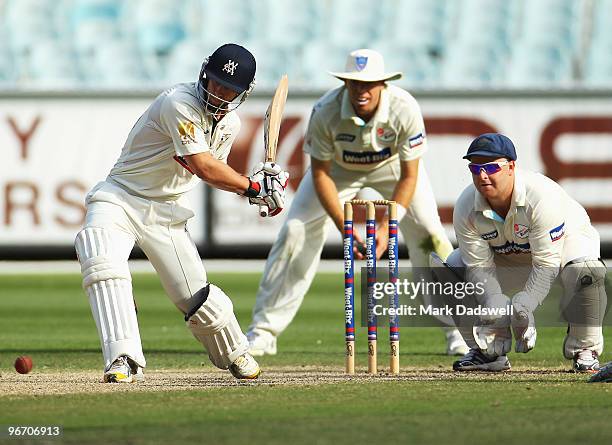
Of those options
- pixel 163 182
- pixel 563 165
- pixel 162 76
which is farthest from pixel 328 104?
pixel 162 76

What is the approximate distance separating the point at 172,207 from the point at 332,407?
1.52 m

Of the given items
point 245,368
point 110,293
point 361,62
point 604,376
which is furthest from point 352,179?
point 604,376

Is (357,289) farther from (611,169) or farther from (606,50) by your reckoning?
(606,50)

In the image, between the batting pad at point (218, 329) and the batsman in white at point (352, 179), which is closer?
the batting pad at point (218, 329)

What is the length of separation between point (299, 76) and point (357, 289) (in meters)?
3.85

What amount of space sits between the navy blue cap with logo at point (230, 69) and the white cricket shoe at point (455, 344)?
7.60 ft

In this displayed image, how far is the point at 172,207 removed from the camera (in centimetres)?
565

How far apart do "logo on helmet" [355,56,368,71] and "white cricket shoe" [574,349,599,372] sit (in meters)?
1.91

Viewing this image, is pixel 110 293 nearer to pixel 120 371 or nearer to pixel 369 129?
pixel 120 371

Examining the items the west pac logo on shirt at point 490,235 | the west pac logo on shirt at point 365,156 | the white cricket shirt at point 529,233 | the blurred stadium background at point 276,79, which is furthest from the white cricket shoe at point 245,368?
the blurred stadium background at point 276,79

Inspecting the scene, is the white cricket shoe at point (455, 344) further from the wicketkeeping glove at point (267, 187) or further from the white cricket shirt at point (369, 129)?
the wicketkeeping glove at point (267, 187)

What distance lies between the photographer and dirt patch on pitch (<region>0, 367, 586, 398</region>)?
5191 millimetres

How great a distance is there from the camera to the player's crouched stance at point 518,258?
217 inches

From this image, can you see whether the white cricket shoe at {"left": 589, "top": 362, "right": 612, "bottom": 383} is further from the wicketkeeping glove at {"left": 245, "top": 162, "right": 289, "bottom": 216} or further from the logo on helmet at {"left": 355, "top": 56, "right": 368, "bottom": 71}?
the logo on helmet at {"left": 355, "top": 56, "right": 368, "bottom": 71}
